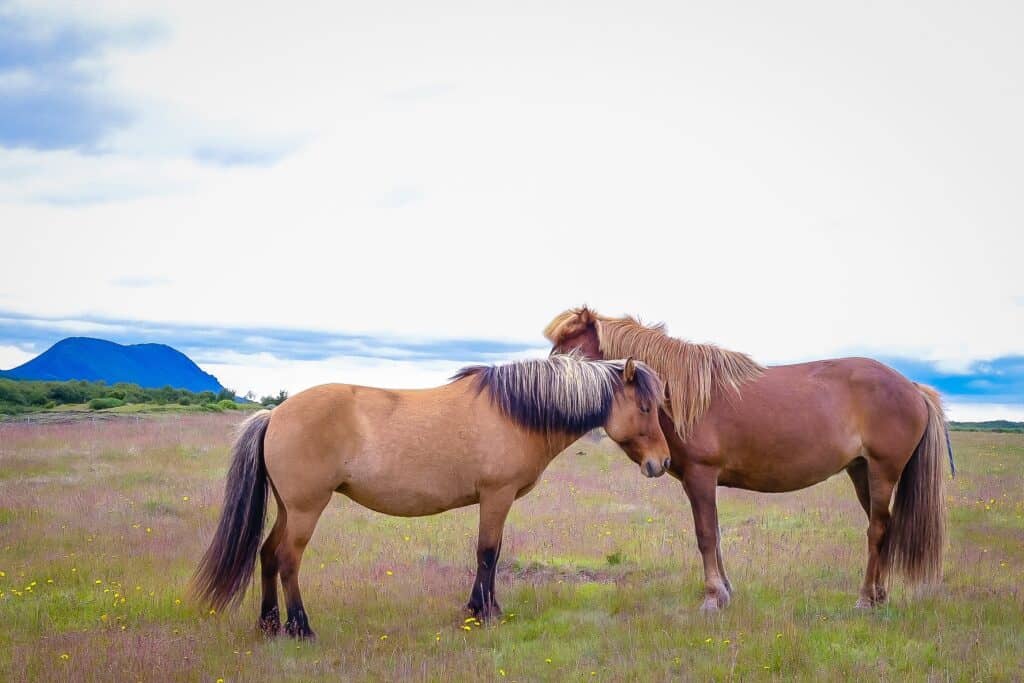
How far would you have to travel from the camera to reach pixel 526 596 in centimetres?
823

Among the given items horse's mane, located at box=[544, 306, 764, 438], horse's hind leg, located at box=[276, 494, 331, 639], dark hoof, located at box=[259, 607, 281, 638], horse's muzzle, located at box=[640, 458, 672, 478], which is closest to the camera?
horse's hind leg, located at box=[276, 494, 331, 639]

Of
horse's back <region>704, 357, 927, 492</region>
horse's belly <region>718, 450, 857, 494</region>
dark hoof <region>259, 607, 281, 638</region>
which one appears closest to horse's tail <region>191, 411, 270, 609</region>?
dark hoof <region>259, 607, 281, 638</region>

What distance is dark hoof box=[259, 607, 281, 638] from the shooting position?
7.05m

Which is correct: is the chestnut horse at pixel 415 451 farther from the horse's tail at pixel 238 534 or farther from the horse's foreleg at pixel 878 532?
the horse's foreleg at pixel 878 532

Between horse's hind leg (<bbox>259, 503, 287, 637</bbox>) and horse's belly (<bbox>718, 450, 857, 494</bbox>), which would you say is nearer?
horse's hind leg (<bbox>259, 503, 287, 637</bbox>)

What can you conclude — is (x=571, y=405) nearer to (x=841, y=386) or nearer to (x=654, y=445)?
(x=654, y=445)

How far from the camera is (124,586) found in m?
8.75

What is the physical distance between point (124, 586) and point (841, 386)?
7663mm

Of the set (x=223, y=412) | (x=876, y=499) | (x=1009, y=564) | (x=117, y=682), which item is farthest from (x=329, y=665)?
(x=223, y=412)

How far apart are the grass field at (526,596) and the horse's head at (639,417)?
1455mm

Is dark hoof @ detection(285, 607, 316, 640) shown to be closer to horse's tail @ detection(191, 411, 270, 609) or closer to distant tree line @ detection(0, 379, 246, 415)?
horse's tail @ detection(191, 411, 270, 609)

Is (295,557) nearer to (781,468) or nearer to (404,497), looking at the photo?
(404,497)

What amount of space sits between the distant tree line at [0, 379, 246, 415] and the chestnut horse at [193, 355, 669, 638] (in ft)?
85.1

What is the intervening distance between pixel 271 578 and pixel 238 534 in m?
0.48
